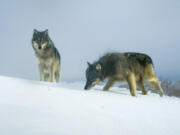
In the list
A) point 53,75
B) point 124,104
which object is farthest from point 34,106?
point 53,75

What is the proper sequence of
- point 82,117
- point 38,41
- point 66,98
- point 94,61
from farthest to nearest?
A: point 38,41
point 94,61
point 66,98
point 82,117

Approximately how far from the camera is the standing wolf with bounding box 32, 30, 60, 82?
9.25m

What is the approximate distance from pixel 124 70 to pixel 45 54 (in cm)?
359

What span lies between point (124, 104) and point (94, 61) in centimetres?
216

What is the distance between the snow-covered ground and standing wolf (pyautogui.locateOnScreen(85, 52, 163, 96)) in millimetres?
1081

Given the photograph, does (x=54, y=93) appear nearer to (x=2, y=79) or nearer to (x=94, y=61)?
(x=2, y=79)

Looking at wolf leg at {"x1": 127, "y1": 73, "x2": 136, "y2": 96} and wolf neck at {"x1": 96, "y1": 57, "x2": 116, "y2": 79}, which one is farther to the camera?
wolf neck at {"x1": 96, "y1": 57, "x2": 116, "y2": 79}

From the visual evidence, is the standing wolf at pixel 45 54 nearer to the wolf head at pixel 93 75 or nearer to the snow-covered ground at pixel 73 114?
the wolf head at pixel 93 75

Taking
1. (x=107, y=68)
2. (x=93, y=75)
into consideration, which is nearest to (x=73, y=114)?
(x=93, y=75)

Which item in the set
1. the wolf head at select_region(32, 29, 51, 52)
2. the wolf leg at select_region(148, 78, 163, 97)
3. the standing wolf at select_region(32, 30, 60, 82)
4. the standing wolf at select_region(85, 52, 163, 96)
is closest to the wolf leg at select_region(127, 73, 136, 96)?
the standing wolf at select_region(85, 52, 163, 96)

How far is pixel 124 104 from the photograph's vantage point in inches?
215

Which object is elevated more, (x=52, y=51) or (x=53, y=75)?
(x=52, y=51)

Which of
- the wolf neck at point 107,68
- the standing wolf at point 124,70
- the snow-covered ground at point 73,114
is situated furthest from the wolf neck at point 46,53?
the snow-covered ground at point 73,114

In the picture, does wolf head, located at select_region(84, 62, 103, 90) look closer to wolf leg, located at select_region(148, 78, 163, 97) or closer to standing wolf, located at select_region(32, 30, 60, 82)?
wolf leg, located at select_region(148, 78, 163, 97)
